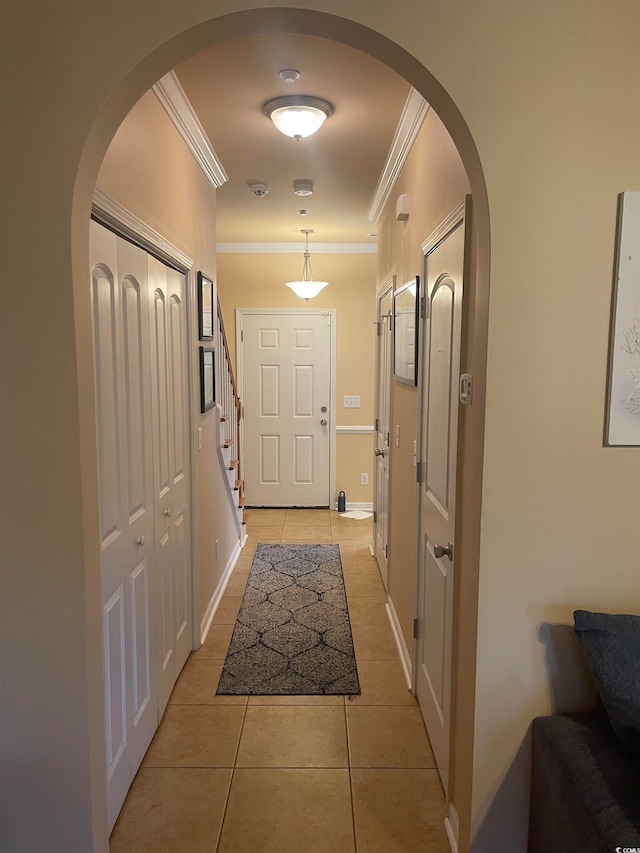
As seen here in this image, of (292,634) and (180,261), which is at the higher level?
(180,261)

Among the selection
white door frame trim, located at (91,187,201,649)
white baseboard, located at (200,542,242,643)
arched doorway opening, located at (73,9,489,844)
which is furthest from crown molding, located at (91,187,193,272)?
white baseboard, located at (200,542,242,643)

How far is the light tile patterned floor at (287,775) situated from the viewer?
1.91m

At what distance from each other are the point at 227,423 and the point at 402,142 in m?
2.21

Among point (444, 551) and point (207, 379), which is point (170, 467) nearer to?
point (207, 379)

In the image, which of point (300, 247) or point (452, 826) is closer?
point (452, 826)

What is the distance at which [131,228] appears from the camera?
1.97m

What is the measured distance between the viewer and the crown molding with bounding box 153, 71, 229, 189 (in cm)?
231

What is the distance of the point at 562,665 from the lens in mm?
1516

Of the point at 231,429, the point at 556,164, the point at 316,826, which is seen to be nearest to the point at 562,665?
the point at 316,826

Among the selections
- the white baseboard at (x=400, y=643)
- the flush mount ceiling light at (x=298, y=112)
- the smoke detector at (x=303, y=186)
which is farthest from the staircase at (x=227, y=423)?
the flush mount ceiling light at (x=298, y=112)

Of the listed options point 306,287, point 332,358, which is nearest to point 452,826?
point 306,287

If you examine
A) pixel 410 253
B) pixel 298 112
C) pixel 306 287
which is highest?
pixel 298 112

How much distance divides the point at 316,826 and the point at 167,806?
523 mm

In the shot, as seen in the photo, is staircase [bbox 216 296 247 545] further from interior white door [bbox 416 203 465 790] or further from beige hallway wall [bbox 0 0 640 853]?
beige hallway wall [bbox 0 0 640 853]
